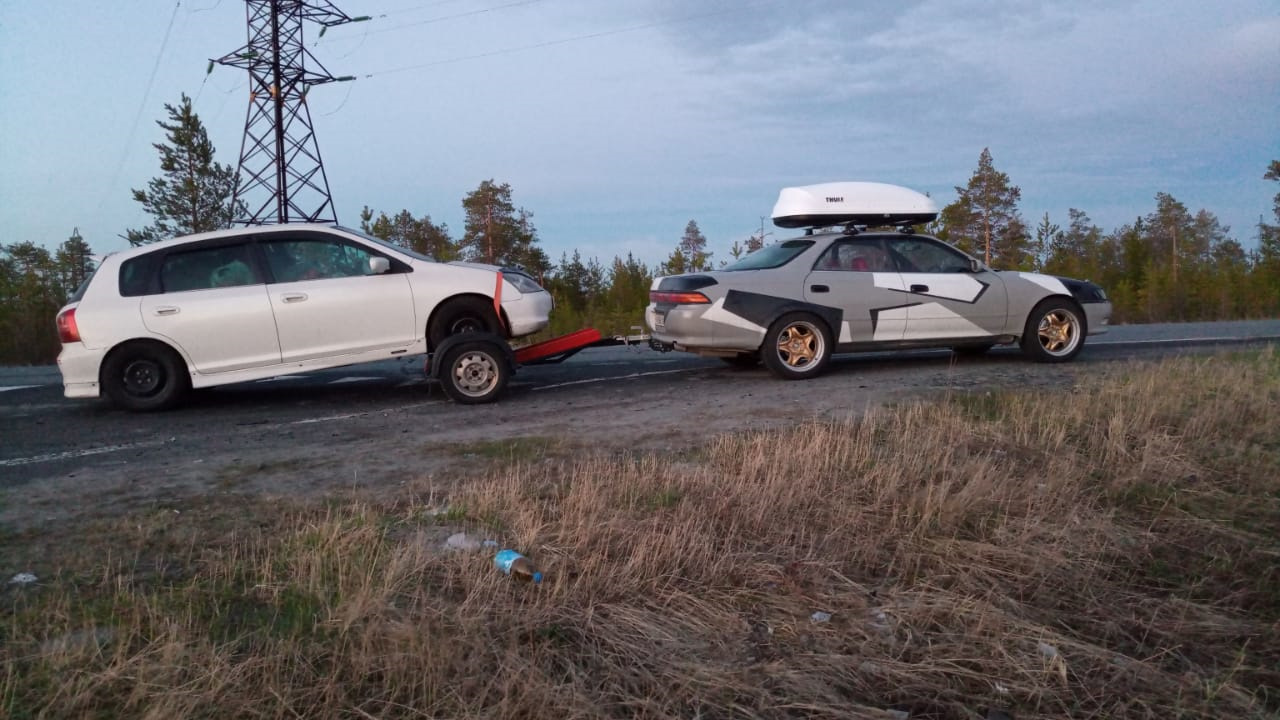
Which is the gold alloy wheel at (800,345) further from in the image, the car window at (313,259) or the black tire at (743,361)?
the car window at (313,259)

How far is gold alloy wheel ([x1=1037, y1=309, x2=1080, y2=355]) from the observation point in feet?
32.1

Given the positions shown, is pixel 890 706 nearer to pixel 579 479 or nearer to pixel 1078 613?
pixel 1078 613

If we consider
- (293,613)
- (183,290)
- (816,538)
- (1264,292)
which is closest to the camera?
(293,613)

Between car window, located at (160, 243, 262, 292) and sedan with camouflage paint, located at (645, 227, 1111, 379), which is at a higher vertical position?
car window, located at (160, 243, 262, 292)

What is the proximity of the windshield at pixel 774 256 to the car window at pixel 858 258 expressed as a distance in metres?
0.27

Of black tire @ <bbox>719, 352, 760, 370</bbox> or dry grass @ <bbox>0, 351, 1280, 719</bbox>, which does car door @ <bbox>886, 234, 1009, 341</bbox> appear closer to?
black tire @ <bbox>719, 352, 760, 370</bbox>

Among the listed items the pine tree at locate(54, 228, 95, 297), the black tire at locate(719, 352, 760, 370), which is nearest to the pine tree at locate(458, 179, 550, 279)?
the pine tree at locate(54, 228, 95, 297)

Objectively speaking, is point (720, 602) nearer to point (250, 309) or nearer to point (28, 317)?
point (250, 309)

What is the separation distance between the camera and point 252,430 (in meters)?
6.86

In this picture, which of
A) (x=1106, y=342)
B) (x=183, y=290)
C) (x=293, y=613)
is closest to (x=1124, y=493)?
(x=293, y=613)

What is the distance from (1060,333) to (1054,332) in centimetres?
7

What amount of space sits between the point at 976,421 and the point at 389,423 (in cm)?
464

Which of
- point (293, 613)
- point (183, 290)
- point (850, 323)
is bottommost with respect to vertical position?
point (293, 613)

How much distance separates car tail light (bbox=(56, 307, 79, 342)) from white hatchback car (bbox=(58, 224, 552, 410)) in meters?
0.01
